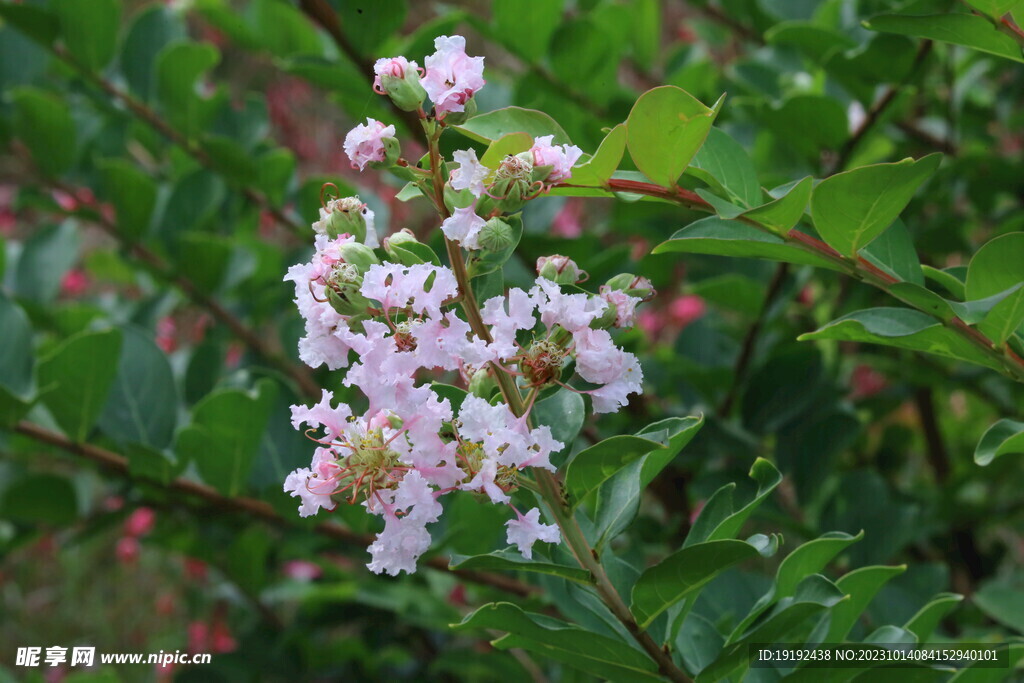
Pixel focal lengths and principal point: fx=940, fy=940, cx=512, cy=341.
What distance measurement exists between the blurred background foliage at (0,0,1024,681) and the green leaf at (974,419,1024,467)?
28 cm

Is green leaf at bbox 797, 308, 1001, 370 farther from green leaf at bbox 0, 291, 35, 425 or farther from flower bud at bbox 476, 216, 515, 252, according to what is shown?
green leaf at bbox 0, 291, 35, 425

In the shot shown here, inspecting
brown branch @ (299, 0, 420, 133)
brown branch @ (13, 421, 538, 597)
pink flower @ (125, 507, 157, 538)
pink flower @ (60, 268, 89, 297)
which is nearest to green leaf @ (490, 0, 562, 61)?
brown branch @ (299, 0, 420, 133)

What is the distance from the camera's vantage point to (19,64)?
4.19 ft

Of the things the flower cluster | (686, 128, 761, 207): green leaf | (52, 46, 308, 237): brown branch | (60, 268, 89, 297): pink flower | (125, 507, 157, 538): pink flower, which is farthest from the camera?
(60, 268, 89, 297): pink flower

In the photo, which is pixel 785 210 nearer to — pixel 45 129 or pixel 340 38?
pixel 340 38

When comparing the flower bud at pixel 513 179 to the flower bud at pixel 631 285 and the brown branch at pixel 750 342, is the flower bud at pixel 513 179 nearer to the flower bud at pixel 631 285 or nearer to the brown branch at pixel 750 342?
the flower bud at pixel 631 285

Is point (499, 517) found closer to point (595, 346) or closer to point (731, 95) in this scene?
point (595, 346)

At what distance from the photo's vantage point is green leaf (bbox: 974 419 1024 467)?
1.64ft

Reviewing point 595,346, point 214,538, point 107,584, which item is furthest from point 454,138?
point 107,584

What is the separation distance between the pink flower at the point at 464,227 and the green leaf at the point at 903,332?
0.19m

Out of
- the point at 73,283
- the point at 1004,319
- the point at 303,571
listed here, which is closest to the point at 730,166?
the point at 1004,319

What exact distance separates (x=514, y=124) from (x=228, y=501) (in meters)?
0.54

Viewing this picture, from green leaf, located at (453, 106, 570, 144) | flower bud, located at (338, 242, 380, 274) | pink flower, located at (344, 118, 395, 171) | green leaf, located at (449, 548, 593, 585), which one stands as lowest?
green leaf, located at (449, 548, 593, 585)

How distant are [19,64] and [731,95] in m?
0.96
